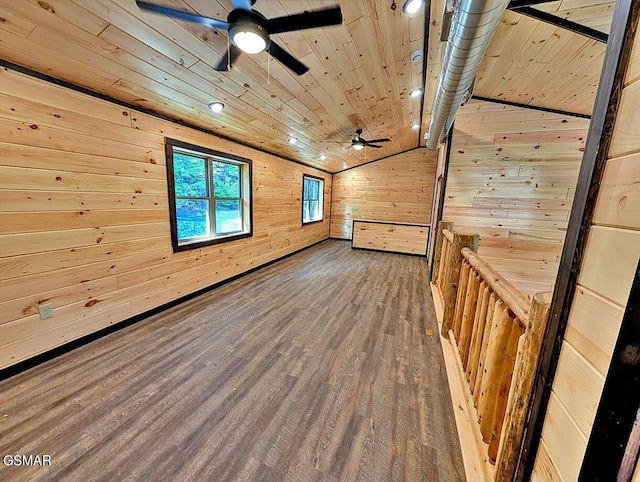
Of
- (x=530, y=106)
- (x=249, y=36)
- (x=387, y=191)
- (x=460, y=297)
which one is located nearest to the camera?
(x=249, y=36)

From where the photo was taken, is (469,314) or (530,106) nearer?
(469,314)

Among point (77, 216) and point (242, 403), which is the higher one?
point (77, 216)

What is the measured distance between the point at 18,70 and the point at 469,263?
3543 millimetres

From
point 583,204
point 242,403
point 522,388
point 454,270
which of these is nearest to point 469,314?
point 454,270

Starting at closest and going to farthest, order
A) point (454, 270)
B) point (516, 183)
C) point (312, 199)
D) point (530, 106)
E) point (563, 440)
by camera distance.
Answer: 1. point (563, 440)
2. point (454, 270)
3. point (530, 106)
4. point (516, 183)
5. point (312, 199)

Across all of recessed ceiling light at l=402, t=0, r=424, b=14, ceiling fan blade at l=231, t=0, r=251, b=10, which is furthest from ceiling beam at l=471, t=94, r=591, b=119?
ceiling fan blade at l=231, t=0, r=251, b=10

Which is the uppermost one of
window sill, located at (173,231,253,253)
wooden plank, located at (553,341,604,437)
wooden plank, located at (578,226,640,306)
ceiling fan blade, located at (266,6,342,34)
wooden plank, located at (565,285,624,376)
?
ceiling fan blade, located at (266,6,342,34)

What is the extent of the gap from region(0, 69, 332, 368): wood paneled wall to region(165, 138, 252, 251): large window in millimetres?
128

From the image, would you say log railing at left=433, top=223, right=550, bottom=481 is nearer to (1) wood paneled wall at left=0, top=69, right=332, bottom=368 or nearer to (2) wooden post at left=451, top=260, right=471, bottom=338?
(2) wooden post at left=451, top=260, right=471, bottom=338

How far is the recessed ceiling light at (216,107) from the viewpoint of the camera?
2602mm

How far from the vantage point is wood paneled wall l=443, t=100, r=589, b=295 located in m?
3.10

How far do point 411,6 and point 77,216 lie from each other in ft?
9.90

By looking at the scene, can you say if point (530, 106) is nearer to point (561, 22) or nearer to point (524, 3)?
point (561, 22)

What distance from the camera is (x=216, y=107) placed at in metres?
2.67
